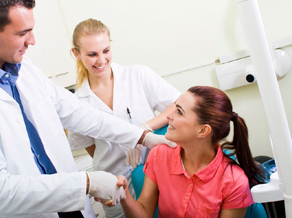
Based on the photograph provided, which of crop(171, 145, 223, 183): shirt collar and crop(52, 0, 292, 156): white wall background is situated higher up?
crop(52, 0, 292, 156): white wall background

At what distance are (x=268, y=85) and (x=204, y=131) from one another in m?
0.53

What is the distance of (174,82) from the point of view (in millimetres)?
2334

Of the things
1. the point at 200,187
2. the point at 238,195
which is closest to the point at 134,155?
the point at 200,187

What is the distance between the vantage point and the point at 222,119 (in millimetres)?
1104

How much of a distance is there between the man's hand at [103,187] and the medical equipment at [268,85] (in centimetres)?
58

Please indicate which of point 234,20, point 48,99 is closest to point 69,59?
point 48,99

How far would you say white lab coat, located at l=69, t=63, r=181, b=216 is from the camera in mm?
1545

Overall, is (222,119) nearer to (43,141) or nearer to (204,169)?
(204,169)

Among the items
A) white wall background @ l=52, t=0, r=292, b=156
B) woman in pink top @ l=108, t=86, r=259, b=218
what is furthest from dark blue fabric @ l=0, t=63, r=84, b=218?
white wall background @ l=52, t=0, r=292, b=156

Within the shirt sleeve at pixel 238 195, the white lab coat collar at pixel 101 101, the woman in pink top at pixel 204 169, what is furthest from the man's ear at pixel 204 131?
the white lab coat collar at pixel 101 101

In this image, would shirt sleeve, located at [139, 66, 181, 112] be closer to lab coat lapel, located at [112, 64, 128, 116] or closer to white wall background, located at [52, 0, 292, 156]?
lab coat lapel, located at [112, 64, 128, 116]

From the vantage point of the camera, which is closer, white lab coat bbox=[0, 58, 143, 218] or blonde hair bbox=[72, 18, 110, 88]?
white lab coat bbox=[0, 58, 143, 218]

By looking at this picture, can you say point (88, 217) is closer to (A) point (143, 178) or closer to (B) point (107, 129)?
(A) point (143, 178)

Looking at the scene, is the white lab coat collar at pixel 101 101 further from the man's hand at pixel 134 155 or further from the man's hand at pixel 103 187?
the man's hand at pixel 103 187
